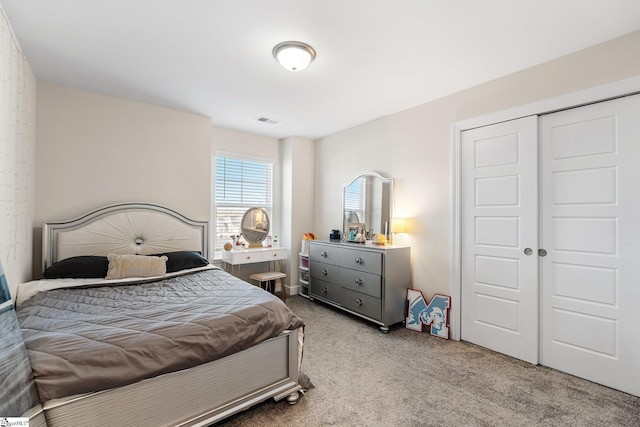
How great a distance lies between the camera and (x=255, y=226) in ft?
14.7

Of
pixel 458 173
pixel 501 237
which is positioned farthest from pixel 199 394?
pixel 458 173

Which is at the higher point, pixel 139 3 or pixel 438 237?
pixel 139 3

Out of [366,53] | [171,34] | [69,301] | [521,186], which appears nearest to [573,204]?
Answer: [521,186]

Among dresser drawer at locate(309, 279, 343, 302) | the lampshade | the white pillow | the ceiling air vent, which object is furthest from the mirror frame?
the white pillow

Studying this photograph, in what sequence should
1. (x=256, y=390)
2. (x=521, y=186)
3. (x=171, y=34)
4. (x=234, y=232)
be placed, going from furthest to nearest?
(x=234, y=232)
(x=521, y=186)
(x=171, y=34)
(x=256, y=390)

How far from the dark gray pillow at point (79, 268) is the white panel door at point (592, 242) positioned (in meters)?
3.96

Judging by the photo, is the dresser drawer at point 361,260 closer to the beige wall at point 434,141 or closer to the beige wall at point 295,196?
the beige wall at point 434,141

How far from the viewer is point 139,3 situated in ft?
5.89

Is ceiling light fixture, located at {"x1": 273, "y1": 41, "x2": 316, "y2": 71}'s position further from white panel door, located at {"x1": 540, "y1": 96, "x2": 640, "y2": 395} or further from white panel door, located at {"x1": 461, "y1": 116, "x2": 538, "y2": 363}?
white panel door, located at {"x1": 540, "y1": 96, "x2": 640, "y2": 395}

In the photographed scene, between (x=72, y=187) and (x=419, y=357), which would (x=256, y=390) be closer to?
(x=419, y=357)

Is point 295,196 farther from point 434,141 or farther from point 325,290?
point 434,141

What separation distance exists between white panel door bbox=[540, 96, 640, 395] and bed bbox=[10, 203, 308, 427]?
215cm

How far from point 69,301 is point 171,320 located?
998 millimetres

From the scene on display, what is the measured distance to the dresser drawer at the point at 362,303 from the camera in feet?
10.6
